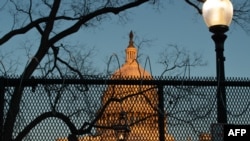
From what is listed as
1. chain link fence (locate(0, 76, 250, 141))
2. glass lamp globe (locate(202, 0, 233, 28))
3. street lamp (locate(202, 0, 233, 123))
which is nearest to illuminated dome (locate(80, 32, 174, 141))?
chain link fence (locate(0, 76, 250, 141))

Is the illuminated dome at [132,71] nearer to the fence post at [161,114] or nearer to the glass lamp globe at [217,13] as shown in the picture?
the fence post at [161,114]

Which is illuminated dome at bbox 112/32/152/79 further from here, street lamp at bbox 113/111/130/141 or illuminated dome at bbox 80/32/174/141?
street lamp at bbox 113/111/130/141

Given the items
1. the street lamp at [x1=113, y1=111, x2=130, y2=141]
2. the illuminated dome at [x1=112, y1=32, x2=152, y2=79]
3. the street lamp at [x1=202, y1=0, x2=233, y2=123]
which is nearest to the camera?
the street lamp at [x1=113, y1=111, x2=130, y2=141]

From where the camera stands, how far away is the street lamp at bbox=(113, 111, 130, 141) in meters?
6.25

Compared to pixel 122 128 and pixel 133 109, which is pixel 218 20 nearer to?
pixel 133 109

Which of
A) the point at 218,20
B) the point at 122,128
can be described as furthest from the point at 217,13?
the point at 122,128

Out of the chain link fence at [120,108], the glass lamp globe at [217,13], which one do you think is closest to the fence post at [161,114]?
the chain link fence at [120,108]

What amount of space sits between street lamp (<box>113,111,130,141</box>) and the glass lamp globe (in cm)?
260

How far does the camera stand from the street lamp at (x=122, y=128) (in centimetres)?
625

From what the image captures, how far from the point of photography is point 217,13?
8312mm

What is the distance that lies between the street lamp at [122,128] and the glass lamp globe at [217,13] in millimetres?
2601

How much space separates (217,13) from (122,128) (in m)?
2.91

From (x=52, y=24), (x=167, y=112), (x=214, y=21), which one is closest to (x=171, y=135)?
(x=167, y=112)

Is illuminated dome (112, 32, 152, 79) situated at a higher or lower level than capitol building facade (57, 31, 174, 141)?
higher
